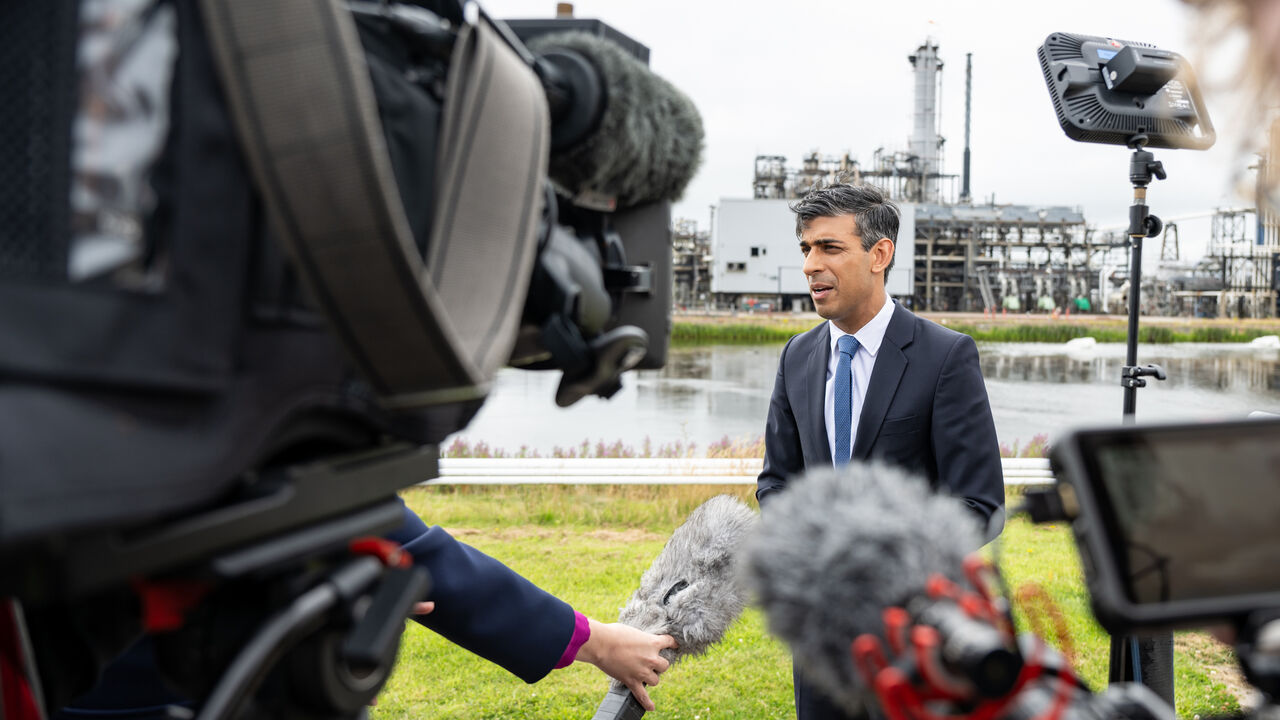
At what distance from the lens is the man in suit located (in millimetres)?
2740

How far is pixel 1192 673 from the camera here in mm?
4043

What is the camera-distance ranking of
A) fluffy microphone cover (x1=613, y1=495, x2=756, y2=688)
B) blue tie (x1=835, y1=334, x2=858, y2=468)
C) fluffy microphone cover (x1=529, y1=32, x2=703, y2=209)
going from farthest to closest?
blue tie (x1=835, y1=334, x2=858, y2=468)
fluffy microphone cover (x1=613, y1=495, x2=756, y2=688)
fluffy microphone cover (x1=529, y1=32, x2=703, y2=209)

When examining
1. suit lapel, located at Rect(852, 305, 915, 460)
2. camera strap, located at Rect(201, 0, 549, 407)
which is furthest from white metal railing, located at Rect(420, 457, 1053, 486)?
camera strap, located at Rect(201, 0, 549, 407)

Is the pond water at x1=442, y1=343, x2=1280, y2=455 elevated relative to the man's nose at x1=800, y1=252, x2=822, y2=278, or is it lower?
lower

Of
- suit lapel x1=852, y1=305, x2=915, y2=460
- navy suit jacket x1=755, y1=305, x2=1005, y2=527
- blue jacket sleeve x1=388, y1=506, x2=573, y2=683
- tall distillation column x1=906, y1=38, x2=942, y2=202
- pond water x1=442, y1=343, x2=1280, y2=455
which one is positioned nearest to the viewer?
blue jacket sleeve x1=388, y1=506, x2=573, y2=683

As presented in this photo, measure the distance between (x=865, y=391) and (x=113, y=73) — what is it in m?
2.60

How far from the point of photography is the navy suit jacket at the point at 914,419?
8.87ft

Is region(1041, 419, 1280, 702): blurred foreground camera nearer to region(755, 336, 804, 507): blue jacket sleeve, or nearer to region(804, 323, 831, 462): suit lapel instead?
region(804, 323, 831, 462): suit lapel

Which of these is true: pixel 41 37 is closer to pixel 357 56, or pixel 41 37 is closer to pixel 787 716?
pixel 357 56

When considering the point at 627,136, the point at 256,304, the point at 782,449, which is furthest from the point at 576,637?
the point at 782,449

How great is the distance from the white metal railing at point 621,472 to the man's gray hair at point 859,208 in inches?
122

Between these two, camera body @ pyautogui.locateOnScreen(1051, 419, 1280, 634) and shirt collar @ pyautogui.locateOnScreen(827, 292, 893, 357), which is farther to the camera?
shirt collar @ pyautogui.locateOnScreen(827, 292, 893, 357)

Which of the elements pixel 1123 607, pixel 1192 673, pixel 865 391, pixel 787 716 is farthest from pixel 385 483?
pixel 1192 673

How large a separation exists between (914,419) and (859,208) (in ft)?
2.96
